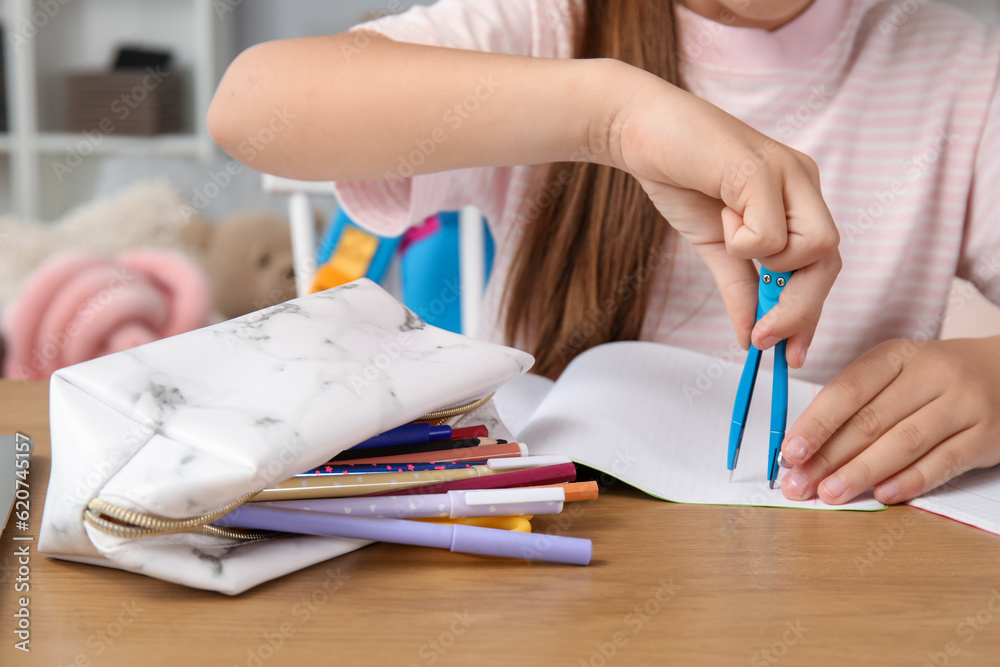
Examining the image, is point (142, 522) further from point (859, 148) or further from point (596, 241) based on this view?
point (859, 148)

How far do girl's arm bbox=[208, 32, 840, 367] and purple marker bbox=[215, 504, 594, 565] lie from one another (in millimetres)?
144

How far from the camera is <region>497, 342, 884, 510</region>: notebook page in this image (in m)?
0.40

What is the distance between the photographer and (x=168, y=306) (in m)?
1.43

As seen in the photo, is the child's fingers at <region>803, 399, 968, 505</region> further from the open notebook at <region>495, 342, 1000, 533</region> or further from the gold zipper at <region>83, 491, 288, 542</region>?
the gold zipper at <region>83, 491, 288, 542</region>

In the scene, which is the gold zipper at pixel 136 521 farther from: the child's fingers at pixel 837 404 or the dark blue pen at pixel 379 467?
the child's fingers at pixel 837 404

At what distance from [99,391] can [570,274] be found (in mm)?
434

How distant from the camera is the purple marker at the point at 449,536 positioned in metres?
0.32

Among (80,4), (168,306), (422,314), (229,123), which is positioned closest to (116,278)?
(168,306)

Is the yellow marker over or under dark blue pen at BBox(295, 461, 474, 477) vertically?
under

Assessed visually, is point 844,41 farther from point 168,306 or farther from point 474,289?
point 168,306

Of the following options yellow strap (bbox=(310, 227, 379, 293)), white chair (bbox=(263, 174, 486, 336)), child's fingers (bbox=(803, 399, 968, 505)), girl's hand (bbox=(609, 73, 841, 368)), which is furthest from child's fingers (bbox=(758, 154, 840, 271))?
yellow strap (bbox=(310, 227, 379, 293))

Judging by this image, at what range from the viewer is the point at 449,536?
1.06ft

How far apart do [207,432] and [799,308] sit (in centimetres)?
26

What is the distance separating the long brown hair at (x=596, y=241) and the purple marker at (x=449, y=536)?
362mm
